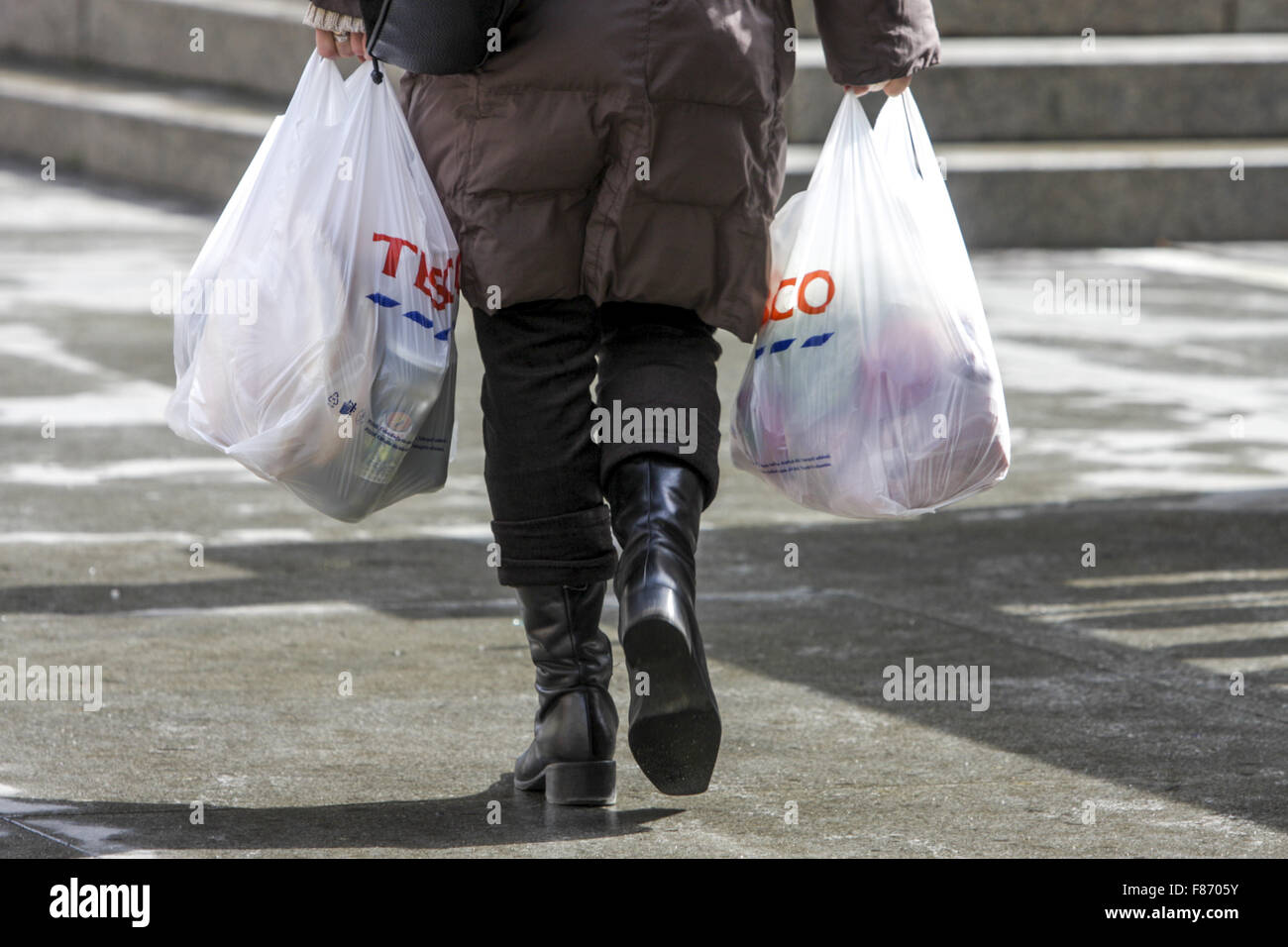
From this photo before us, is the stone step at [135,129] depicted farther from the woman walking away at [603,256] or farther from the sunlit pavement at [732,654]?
the woman walking away at [603,256]

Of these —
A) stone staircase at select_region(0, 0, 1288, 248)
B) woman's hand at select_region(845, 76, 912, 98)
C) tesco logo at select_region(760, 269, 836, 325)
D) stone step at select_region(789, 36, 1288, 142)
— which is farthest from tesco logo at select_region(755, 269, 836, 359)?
stone step at select_region(789, 36, 1288, 142)

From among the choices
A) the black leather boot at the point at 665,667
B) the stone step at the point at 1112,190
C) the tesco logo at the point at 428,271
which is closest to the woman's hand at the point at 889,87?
the tesco logo at the point at 428,271

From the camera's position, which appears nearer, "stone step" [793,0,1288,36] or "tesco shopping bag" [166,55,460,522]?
"tesco shopping bag" [166,55,460,522]

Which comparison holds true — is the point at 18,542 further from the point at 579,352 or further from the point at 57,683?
the point at 579,352

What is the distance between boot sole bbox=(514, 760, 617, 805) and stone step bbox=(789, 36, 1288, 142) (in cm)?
956

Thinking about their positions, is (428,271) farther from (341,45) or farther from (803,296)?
(803,296)

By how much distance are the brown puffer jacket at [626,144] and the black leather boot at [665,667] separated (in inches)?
15.5

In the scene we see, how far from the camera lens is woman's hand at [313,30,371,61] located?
3545 mm

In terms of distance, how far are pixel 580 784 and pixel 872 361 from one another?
786 mm

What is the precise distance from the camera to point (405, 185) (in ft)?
11.6

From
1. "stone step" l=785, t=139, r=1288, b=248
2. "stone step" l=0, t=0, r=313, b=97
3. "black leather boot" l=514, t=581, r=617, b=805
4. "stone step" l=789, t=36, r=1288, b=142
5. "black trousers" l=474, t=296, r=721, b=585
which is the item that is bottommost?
"black leather boot" l=514, t=581, r=617, b=805

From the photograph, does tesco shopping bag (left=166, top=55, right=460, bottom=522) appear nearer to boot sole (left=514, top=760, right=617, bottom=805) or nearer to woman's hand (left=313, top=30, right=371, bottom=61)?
woman's hand (left=313, top=30, right=371, bottom=61)

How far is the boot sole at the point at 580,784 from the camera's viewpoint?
140 inches
